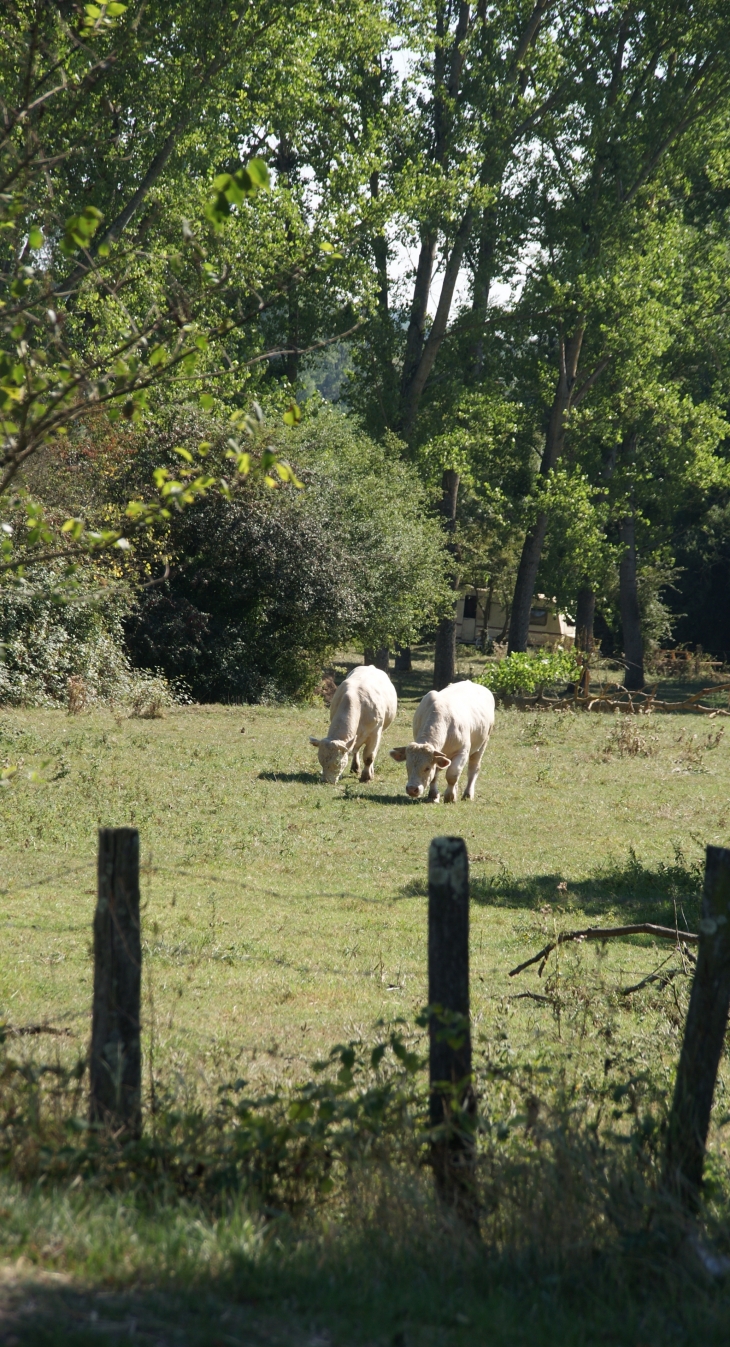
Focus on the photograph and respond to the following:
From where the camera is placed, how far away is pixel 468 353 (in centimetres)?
3931

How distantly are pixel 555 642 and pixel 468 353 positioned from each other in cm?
2299

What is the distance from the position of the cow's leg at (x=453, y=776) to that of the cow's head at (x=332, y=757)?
1630mm

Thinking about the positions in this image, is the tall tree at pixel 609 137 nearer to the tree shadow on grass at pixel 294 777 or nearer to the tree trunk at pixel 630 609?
the tree trunk at pixel 630 609

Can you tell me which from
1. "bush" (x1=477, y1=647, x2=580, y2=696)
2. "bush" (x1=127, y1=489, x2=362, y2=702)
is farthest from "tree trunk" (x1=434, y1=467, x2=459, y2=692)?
"bush" (x1=127, y1=489, x2=362, y2=702)

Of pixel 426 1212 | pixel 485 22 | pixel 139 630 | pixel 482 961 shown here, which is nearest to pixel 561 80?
pixel 485 22

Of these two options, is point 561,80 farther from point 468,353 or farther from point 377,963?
point 377,963

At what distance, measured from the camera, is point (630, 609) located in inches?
1716

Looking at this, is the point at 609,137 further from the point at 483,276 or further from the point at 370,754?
the point at 370,754

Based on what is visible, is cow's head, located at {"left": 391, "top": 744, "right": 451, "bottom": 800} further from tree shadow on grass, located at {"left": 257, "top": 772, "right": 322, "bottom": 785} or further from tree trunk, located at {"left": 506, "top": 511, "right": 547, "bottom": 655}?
tree trunk, located at {"left": 506, "top": 511, "right": 547, "bottom": 655}

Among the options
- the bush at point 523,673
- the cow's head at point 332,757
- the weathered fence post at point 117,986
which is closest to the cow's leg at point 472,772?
the cow's head at point 332,757

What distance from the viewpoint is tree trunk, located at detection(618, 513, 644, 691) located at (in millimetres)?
42938

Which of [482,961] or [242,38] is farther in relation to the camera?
[242,38]

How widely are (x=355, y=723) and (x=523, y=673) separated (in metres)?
14.5

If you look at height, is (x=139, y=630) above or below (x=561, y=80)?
below
